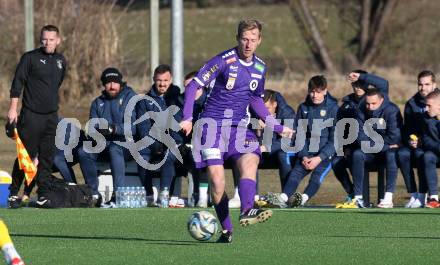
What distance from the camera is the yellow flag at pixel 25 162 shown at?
15430 mm

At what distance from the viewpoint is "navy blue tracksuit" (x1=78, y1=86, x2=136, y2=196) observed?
16.5m

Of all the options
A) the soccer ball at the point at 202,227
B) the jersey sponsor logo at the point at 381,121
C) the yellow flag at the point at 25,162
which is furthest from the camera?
the jersey sponsor logo at the point at 381,121

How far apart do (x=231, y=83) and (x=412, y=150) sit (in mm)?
5452

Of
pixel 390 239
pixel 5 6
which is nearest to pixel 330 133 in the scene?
pixel 390 239

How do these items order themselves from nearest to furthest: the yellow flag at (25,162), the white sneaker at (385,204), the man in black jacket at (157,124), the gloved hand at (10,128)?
the gloved hand at (10,128)
the yellow flag at (25,162)
the white sneaker at (385,204)
the man in black jacket at (157,124)

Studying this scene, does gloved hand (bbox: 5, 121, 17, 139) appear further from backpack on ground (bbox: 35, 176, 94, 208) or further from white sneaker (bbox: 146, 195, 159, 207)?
white sneaker (bbox: 146, 195, 159, 207)

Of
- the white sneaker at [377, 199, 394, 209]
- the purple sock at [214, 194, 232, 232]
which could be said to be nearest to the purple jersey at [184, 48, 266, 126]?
the purple sock at [214, 194, 232, 232]

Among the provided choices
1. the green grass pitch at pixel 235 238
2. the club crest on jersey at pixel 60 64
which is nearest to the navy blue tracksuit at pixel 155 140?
the green grass pitch at pixel 235 238

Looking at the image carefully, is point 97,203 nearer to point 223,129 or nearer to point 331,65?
point 223,129

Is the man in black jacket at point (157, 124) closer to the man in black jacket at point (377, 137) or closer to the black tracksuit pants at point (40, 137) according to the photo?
the black tracksuit pants at point (40, 137)

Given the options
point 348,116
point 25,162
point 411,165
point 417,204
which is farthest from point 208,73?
point 348,116

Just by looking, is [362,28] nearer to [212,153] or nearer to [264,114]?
[264,114]

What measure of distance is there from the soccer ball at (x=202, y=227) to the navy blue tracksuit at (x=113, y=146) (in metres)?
5.33

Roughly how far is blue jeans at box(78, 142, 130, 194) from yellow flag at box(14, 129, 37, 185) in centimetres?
109
